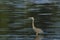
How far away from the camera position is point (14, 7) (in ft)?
9.85

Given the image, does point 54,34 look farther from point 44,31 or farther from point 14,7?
point 14,7

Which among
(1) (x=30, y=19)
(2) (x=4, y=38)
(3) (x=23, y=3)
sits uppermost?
(3) (x=23, y=3)

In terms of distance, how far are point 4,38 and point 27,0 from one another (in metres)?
0.55

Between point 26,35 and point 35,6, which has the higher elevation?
point 35,6

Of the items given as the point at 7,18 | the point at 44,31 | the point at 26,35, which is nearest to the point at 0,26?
the point at 7,18

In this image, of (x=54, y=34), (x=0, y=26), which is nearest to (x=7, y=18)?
(x=0, y=26)

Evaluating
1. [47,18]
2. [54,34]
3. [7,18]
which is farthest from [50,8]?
[7,18]

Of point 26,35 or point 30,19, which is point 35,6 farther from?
point 26,35

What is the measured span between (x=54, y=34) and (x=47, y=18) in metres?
0.22

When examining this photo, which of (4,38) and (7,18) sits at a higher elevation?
(7,18)

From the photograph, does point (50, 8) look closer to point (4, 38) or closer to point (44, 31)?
point (44, 31)

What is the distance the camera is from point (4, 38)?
3061mm

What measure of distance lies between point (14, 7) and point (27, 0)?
18cm

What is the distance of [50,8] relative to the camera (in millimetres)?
2939
